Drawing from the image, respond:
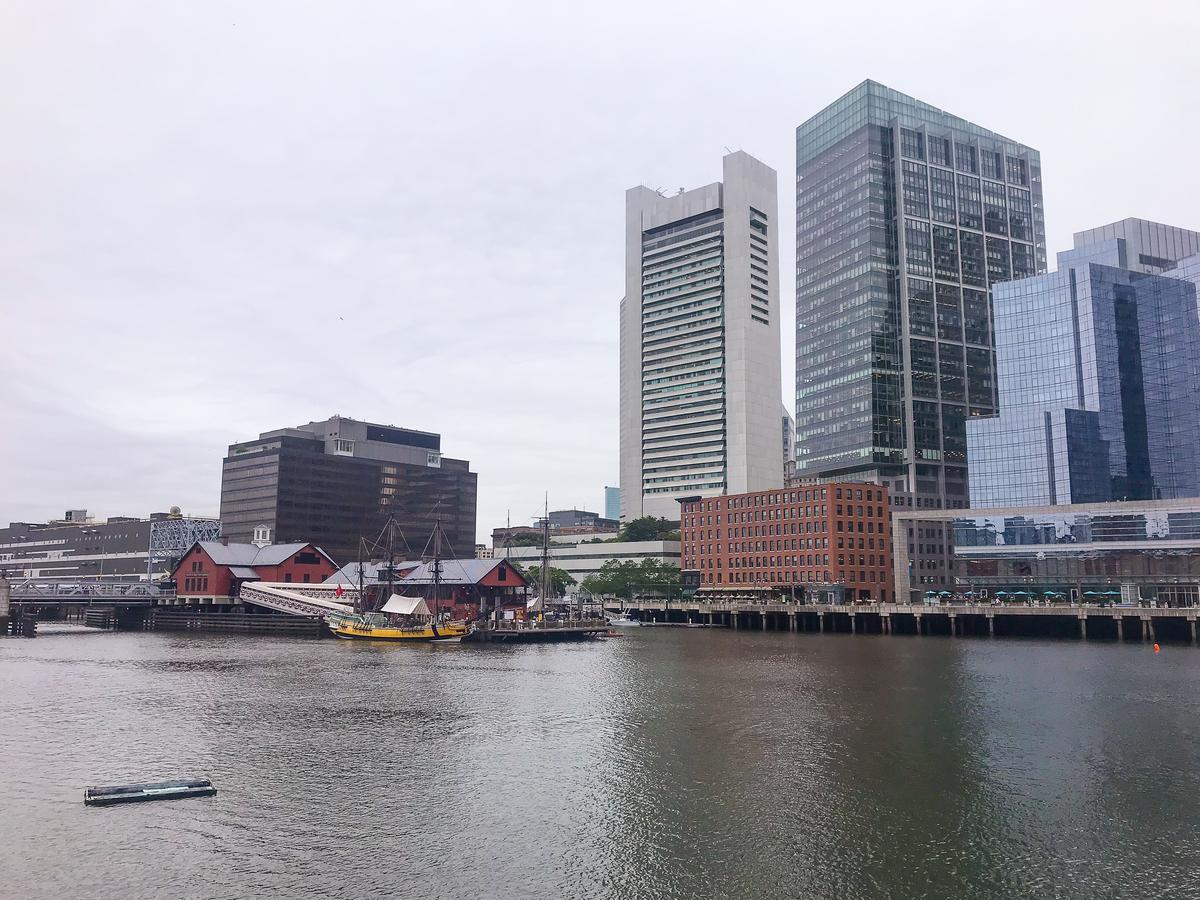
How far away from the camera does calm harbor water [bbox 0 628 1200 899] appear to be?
33.4 meters

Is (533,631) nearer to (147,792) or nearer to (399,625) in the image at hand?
(399,625)

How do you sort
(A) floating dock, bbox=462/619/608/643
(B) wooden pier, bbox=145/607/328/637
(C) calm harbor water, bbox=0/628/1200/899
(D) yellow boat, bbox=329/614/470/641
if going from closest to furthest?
(C) calm harbor water, bbox=0/628/1200/899
(D) yellow boat, bbox=329/614/470/641
(A) floating dock, bbox=462/619/608/643
(B) wooden pier, bbox=145/607/328/637

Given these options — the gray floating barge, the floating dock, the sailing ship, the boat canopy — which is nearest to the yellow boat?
the sailing ship

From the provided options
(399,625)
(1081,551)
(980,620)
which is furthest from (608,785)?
(1081,551)

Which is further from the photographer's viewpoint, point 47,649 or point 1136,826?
point 47,649

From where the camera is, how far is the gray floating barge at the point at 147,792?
41.5 meters

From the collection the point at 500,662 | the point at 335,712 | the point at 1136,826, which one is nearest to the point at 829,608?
the point at 500,662

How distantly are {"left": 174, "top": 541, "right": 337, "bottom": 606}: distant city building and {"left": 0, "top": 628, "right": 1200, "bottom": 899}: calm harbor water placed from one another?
307ft

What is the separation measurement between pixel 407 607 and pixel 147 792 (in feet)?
345

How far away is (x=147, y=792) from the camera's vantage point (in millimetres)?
42219

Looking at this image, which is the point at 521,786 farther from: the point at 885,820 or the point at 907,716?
the point at 907,716

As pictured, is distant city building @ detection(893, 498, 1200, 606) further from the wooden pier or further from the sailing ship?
the wooden pier

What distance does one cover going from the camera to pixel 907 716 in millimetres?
64562

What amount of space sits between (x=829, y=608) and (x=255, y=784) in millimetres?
145386
